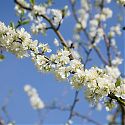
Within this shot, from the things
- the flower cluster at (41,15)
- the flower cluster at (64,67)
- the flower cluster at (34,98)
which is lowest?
the flower cluster at (64,67)

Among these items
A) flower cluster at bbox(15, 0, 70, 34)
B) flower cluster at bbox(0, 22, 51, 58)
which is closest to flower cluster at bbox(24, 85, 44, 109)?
flower cluster at bbox(15, 0, 70, 34)

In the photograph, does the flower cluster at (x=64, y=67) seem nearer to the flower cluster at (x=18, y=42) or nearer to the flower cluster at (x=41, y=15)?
the flower cluster at (x=18, y=42)

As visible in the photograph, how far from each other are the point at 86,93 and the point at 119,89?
211 millimetres

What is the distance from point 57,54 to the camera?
2377mm

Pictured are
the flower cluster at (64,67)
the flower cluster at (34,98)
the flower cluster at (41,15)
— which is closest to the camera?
the flower cluster at (64,67)

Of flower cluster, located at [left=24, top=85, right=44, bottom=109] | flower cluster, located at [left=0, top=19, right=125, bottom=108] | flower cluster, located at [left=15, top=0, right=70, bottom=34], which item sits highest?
flower cluster, located at [left=24, top=85, right=44, bottom=109]

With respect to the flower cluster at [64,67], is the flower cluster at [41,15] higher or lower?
higher

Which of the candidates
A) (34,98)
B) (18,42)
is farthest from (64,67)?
(34,98)

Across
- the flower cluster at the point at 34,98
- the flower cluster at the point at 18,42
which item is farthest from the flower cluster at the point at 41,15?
the flower cluster at the point at 34,98

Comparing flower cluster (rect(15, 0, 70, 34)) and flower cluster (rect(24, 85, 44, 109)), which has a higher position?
flower cluster (rect(24, 85, 44, 109))

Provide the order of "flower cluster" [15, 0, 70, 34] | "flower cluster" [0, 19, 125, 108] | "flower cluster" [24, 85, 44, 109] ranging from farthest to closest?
"flower cluster" [24, 85, 44, 109] < "flower cluster" [15, 0, 70, 34] < "flower cluster" [0, 19, 125, 108]

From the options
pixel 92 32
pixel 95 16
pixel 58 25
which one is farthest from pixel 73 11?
pixel 58 25

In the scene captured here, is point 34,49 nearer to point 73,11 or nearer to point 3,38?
point 3,38

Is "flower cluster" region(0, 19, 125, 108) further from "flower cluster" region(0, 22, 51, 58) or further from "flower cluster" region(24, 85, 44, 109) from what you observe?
"flower cluster" region(24, 85, 44, 109)
